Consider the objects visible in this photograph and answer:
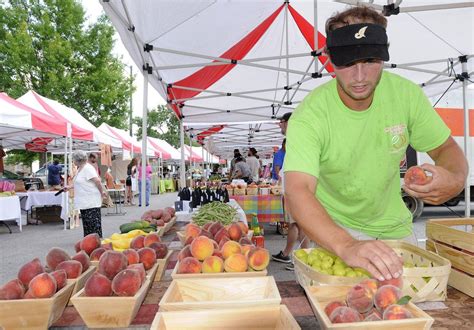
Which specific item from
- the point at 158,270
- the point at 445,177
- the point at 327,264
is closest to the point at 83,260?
the point at 158,270

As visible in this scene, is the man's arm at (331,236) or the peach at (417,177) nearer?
the man's arm at (331,236)

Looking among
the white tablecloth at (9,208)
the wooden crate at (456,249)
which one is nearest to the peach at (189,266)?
the wooden crate at (456,249)

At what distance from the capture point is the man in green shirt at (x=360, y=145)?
65.0 inches

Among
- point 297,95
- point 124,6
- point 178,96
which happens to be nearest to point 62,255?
point 124,6

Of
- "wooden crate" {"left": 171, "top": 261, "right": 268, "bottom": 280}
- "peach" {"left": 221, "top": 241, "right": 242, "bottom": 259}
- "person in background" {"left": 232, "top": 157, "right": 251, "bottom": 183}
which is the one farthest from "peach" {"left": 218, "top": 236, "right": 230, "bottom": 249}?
"person in background" {"left": 232, "top": 157, "right": 251, "bottom": 183}

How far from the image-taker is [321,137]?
182cm

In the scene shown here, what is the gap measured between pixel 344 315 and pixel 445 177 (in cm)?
97

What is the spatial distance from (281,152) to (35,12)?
19.7 metres

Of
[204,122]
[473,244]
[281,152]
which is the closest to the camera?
[473,244]

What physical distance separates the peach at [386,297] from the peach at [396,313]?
0.16ft

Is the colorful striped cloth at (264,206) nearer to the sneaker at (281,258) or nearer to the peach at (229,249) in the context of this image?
the sneaker at (281,258)

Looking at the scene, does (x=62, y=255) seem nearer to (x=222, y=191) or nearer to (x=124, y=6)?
(x=124, y=6)

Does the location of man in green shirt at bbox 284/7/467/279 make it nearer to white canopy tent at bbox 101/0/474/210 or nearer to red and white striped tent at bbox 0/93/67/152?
white canopy tent at bbox 101/0/474/210

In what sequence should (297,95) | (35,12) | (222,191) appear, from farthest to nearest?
(35,12)
(297,95)
(222,191)
